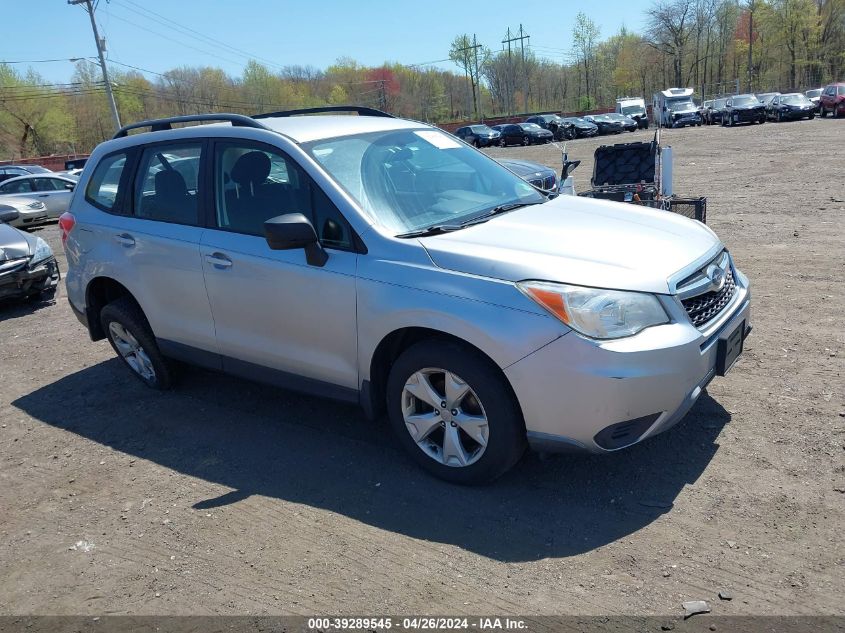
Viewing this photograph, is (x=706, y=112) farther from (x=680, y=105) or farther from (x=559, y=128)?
(x=559, y=128)

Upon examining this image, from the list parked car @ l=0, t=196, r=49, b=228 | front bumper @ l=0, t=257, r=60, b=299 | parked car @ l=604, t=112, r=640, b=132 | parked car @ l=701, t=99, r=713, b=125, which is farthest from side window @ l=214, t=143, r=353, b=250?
parked car @ l=604, t=112, r=640, b=132

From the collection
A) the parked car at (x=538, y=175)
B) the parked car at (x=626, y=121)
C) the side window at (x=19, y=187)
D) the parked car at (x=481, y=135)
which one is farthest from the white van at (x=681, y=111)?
the parked car at (x=538, y=175)

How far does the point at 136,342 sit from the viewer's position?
5211 mm

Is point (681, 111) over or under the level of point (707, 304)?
over

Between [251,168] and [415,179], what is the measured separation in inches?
40.2

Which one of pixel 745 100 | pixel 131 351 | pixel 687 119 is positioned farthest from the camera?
pixel 687 119

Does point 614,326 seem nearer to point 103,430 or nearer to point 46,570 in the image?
point 46,570

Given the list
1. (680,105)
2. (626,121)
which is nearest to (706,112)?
(680,105)

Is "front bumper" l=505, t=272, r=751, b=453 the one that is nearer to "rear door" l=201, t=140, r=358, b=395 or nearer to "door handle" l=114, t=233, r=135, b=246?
"rear door" l=201, t=140, r=358, b=395

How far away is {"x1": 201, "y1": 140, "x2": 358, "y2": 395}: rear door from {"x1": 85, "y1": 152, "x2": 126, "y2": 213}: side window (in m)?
1.13

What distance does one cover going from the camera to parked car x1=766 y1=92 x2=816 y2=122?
121 feet

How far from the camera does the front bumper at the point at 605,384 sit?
9.93 feet

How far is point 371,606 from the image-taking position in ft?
9.23

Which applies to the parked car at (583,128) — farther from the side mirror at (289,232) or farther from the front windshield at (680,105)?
the side mirror at (289,232)
